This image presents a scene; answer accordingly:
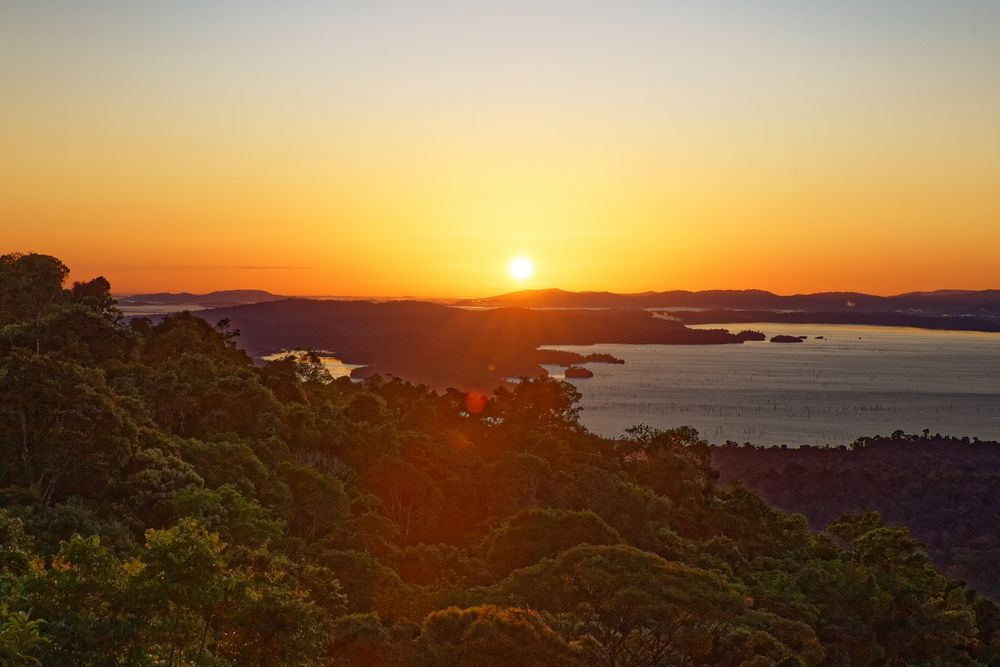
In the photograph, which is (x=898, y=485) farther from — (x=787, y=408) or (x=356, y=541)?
(x=356, y=541)

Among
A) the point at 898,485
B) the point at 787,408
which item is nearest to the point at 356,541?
the point at 898,485

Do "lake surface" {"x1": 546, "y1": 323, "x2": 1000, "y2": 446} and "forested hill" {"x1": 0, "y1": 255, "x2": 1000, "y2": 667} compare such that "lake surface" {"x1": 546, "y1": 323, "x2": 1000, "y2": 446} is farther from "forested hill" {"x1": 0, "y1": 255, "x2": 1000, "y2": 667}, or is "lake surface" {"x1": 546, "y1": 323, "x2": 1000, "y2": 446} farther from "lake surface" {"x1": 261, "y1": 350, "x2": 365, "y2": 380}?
"forested hill" {"x1": 0, "y1": 255, "x2": 1000, "y2": 667}

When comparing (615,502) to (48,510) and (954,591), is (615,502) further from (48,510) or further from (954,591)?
(48,510)

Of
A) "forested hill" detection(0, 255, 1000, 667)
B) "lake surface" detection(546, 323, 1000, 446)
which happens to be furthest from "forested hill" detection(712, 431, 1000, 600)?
"forested hill" detection(0, 255, 1000, 667)

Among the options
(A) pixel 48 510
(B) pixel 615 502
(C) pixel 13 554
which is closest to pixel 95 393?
(A) pixel 48 510

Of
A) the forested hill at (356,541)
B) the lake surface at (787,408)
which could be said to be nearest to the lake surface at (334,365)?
the lake surface at (787,408)

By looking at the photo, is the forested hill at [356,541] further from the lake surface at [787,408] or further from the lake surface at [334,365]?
the lake surface at [334,365]

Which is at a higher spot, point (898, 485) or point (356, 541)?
point (356, 541)
